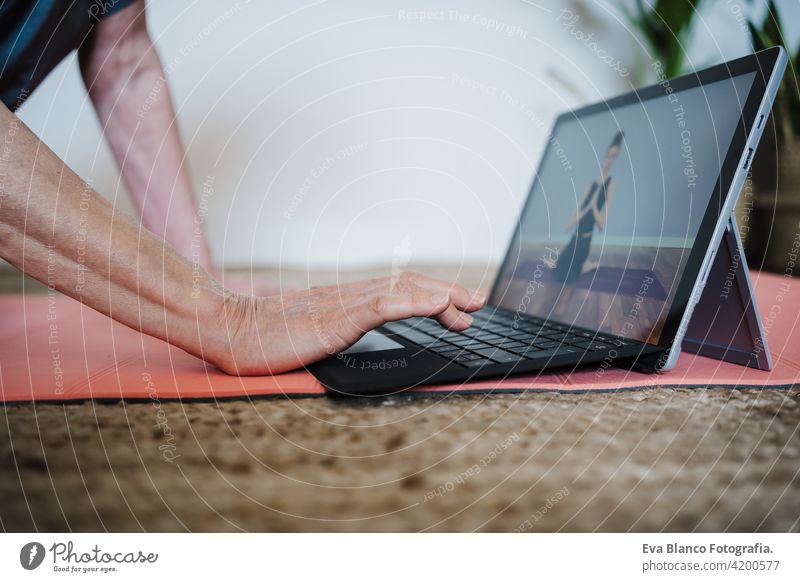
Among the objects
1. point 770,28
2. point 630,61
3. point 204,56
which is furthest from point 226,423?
point 630,61

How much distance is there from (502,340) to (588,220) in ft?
0.64

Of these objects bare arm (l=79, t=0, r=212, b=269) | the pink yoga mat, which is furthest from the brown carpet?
bare arm (l=79, t=0, r=212, b=269)

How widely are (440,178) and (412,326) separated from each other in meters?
0.31

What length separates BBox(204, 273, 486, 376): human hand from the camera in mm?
401

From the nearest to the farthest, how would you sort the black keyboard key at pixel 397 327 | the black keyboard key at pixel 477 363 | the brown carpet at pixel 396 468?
the brown carpet at pixel 396 468 → the black keyboard key at pixel 477 363 → the black keyboard key at pixel 397 327

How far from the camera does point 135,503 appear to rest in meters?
0.28

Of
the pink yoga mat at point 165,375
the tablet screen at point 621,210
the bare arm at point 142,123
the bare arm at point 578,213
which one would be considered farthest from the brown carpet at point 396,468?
the bare arm at point 142,123

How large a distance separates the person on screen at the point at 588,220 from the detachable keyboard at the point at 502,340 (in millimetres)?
65

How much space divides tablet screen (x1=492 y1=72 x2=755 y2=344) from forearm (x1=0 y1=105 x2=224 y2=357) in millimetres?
335

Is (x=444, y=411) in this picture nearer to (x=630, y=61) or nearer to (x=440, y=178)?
(x=440, y=178)
